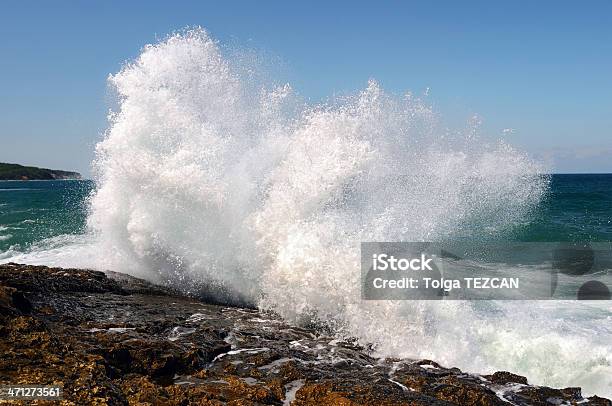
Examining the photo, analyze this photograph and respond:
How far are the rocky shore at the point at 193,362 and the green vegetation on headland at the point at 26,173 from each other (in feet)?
554

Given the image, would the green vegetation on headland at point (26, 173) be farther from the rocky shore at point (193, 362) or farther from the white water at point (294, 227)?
the rocky shore at point (193, 362)

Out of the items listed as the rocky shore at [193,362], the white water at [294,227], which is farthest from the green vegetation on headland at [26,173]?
the rocky shore at [193,362]

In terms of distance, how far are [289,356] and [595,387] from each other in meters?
4.69

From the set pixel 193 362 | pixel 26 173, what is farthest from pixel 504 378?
pixel 26 173

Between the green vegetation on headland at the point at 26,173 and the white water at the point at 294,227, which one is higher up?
the green vegetation on headland at the point at 26,173

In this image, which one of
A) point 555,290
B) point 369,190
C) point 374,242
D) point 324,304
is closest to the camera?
point 324,304

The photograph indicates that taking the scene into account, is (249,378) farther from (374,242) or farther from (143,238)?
(143,238)

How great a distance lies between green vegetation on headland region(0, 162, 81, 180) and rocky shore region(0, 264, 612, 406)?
554ft

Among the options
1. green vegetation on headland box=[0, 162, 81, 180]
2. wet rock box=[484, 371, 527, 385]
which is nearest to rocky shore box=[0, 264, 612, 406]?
wet rock box=[484, 371, 527, 385]

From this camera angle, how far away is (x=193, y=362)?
19.9ft

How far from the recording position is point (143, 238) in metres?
11.5

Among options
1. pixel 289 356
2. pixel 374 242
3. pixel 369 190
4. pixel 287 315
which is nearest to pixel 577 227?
pixel 369 190

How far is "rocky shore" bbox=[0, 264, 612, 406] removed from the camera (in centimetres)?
487

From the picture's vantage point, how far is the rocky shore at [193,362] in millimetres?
4871
